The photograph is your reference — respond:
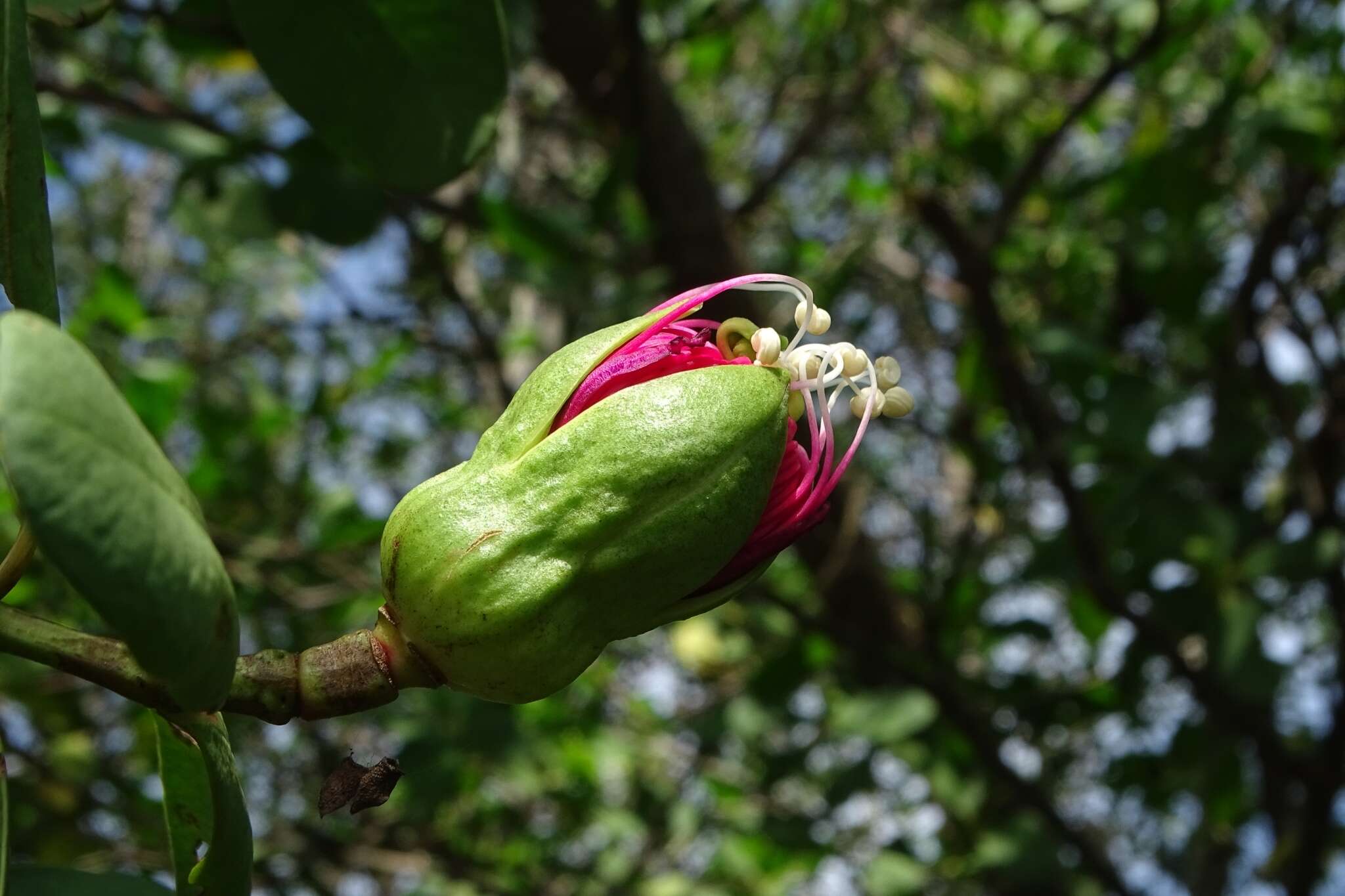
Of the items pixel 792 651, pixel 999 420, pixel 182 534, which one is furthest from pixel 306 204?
pixel 999 420

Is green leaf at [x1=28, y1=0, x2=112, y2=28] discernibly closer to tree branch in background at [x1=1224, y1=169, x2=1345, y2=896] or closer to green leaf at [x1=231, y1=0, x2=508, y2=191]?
green leaf at [x1=231, y1=0, x2=508, y2=191]

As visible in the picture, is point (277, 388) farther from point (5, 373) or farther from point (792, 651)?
point (5, 373)

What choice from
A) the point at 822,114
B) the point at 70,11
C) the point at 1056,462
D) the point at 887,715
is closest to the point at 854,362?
the point at 70,11

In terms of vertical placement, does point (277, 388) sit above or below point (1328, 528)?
above

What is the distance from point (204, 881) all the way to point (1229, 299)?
279 cm

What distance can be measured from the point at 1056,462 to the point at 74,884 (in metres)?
1.98

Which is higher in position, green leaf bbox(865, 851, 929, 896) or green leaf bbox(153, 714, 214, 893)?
green leaf bbox(153, 714, 214, 893)

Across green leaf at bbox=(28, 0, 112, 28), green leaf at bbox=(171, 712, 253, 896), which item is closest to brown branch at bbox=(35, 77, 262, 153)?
green leaf at bbox=(28, 0, 112, 28)

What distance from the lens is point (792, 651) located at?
8.68ft

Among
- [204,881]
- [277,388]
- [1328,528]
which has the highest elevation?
[204,881]

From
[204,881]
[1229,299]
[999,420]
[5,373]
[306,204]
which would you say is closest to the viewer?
[5,373]

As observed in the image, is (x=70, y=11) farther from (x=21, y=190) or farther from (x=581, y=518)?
(x=581, y=518)

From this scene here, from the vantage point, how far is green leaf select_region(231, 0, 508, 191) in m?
0.83

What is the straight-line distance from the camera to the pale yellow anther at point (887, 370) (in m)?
0.78
